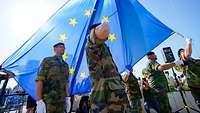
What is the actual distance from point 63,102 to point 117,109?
164cm

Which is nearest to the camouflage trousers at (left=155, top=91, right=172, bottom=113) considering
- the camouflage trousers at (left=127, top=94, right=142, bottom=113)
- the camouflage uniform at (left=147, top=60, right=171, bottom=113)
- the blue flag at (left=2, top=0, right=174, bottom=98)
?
the camouflage uniform at (left=147, top=60, right=171, bottom=113)

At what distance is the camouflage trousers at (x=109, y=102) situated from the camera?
249 centimetres

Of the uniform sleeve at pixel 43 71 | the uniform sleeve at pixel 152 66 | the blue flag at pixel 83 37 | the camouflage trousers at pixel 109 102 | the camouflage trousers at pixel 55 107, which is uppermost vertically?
the blue flag at pixel 83 37

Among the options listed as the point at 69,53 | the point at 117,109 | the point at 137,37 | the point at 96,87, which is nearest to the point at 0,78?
the point at 69,53

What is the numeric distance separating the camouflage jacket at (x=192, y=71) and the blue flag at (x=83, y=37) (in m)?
0.85

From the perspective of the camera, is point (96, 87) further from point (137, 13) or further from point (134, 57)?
point (137, 13)

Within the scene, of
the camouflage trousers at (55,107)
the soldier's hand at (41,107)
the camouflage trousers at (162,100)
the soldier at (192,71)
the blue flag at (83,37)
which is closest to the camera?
the soldier's hand at (41,107)

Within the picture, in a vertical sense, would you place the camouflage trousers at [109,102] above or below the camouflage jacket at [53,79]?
below

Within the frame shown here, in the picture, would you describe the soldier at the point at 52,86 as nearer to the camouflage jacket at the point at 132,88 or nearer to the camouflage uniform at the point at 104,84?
the camouflage uniform at the point at 104,84

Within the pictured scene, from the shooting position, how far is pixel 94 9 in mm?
5262

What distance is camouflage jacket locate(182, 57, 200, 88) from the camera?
5.28 metres

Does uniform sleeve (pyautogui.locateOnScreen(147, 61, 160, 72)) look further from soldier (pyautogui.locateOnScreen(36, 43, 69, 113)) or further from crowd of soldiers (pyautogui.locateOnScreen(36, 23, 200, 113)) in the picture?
soldier (pyautogui.locateOnScreen(36, 43, 69, 113))

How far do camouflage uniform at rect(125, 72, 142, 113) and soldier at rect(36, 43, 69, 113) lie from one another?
2914 millimetres

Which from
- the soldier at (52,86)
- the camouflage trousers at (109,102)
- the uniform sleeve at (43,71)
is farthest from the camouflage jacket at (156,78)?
the camouflage trousers at (109,102)
